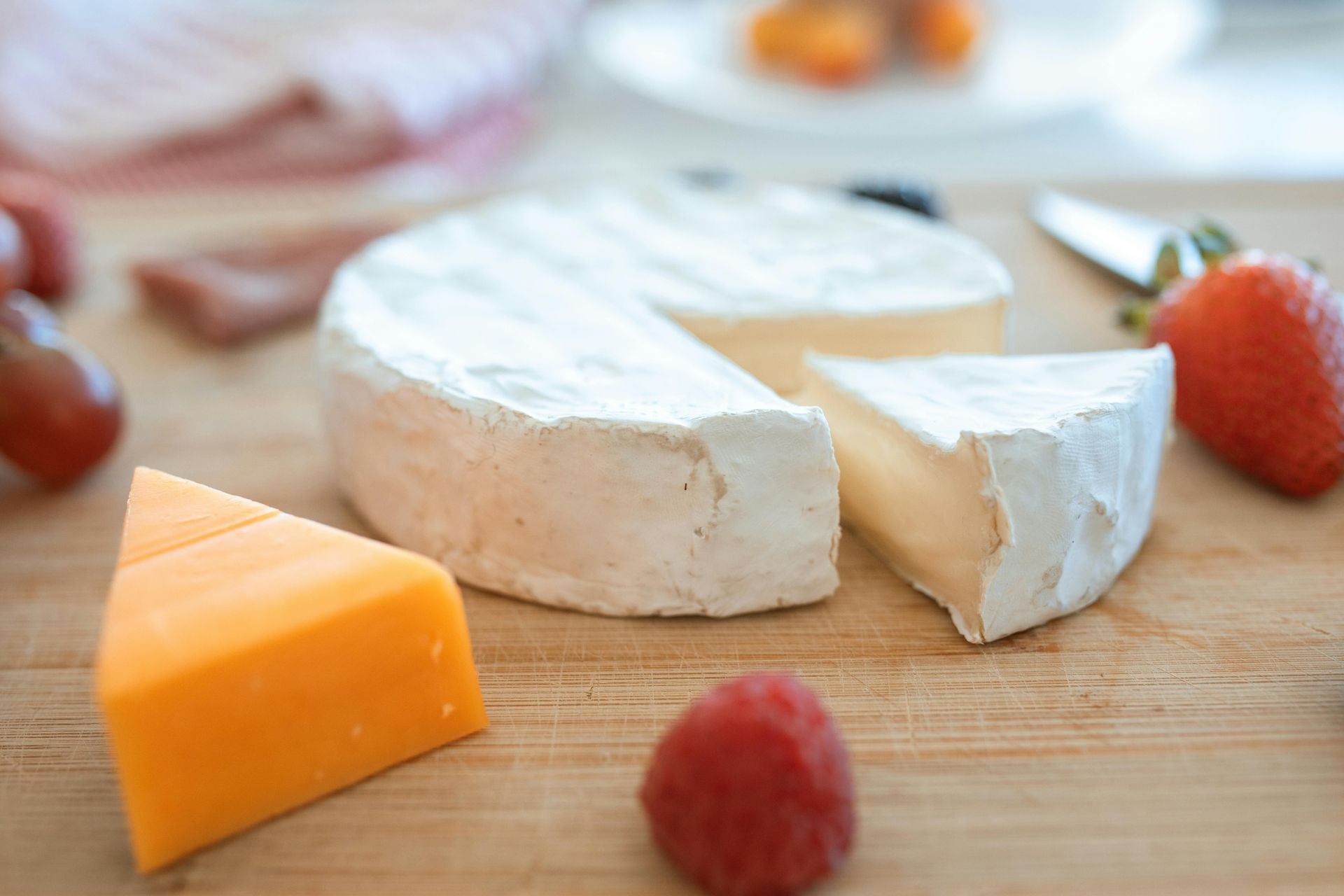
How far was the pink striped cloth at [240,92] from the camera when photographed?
327cm

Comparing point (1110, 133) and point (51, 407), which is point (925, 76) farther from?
point (51, 407)

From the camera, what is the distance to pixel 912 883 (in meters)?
1.15

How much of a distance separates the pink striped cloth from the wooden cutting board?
1642mm

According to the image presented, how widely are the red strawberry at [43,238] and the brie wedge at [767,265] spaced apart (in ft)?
3.19

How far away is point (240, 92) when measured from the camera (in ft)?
11.0

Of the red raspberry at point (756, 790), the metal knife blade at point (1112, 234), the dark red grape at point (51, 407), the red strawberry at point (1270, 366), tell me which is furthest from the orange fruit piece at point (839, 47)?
the red raspberry at point (756, 790)

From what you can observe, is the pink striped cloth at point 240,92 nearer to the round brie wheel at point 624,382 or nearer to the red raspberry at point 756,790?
the round brie wheel at point 624,382

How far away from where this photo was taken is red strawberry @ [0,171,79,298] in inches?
100.0

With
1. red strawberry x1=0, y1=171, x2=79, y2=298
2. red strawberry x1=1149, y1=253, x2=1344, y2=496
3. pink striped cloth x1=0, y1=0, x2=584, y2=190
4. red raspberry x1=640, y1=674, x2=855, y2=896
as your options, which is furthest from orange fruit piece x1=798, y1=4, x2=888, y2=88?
red raspberry x1=640, y1=674, x2=855, y2=896

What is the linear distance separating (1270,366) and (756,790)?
1.12 m

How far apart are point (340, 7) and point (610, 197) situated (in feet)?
7.76

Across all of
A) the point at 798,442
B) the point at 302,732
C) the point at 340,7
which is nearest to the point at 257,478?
the point at 302,732

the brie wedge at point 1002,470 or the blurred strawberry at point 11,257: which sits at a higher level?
the brie wedge at point 1002,470

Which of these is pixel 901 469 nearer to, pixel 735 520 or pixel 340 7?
pixel 735 520
